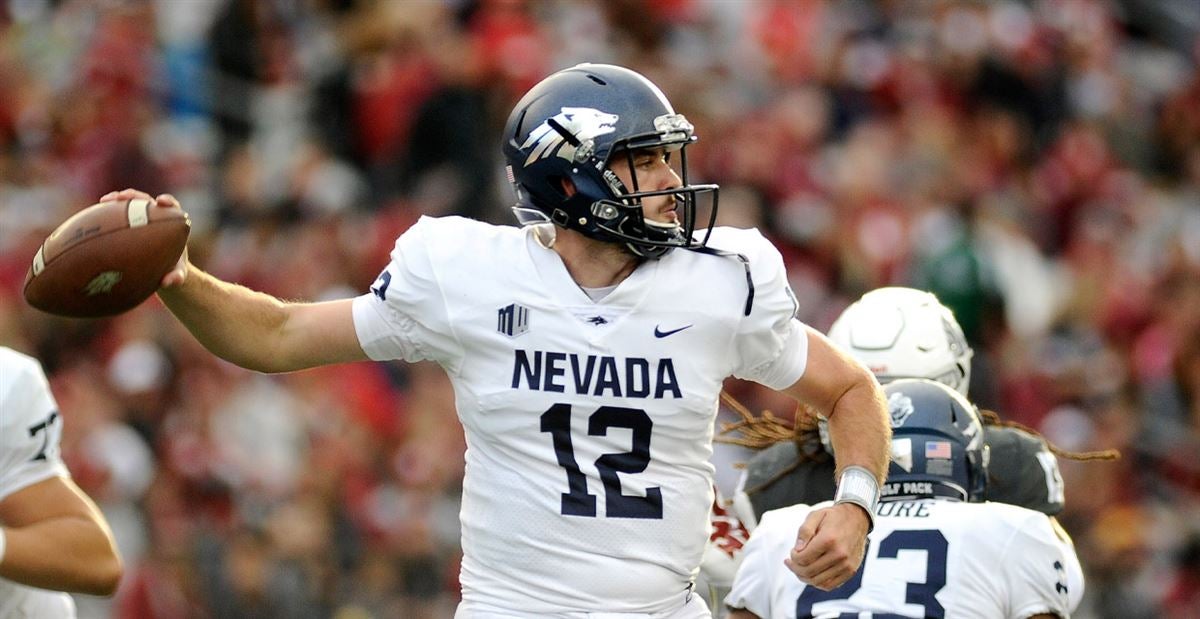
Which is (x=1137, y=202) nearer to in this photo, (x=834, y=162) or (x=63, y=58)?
(x=834, y=162)

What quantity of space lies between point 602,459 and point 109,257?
1.10 meters

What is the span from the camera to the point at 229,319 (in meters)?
4.18

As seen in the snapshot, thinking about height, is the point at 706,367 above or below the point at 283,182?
above

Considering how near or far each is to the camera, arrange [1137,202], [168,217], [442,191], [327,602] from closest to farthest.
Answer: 1. [168,217]
2. [327,602]
3. [442,191]
4. [1137,202]

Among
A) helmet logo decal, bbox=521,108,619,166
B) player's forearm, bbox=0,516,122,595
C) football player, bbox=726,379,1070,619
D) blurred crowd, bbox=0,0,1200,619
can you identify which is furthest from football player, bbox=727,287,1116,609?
blurred crowd, bbox=0,0,1200,619

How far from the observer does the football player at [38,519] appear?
15.0 feet

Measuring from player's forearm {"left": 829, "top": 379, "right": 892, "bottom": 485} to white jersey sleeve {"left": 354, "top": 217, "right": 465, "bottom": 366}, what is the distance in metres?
0.87

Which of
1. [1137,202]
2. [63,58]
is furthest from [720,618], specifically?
[63,58]

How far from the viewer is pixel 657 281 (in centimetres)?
423

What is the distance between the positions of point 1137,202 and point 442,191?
4318 millimetres

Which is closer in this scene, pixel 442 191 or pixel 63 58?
pixel 442 191

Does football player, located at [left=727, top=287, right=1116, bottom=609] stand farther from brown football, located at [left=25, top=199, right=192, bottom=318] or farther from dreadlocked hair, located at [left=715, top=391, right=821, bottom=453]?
brown football, located at [left=25, top=199, right=192, bottom=318]

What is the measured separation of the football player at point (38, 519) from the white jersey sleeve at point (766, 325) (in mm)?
1625

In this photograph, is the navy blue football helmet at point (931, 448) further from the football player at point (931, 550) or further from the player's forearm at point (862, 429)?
the player's forearm at point (862, 429)
